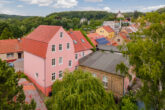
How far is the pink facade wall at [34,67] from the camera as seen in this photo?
20.8 metres

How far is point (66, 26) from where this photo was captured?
347ft

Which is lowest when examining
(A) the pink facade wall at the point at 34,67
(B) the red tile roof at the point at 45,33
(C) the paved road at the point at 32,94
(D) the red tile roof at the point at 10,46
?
(C) the paved road at the point at 32,94

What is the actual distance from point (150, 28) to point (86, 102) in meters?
7.92

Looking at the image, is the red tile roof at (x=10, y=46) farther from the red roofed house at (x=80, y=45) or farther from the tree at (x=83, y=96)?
the tree at (x=83, y=96)

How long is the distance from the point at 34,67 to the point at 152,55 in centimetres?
1835

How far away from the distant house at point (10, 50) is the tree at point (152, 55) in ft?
99.9

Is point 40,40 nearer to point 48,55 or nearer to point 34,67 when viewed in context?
point 48,55

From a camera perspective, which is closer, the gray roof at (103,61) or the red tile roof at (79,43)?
the gray roof at (103,61)

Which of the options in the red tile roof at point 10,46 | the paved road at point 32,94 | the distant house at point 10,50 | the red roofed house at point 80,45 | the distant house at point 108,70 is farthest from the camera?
the red tile roof at point 10,46

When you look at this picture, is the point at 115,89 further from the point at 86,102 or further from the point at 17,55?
the point at 17,55

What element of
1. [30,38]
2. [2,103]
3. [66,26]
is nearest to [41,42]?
[30,38]

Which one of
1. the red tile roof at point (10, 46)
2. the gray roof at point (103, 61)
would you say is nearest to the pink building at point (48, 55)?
the gray roof at point (103, 61)

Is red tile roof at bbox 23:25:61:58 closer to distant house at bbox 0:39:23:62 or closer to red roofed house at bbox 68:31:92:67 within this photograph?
red roofed house at bbox 68:31:92:67

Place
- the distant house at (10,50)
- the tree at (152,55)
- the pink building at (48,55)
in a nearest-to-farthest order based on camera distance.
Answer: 1. the tree at (152,55)
2. the pink building at (48,55)
3. the distant house at (10,50)
